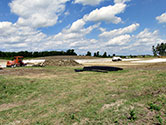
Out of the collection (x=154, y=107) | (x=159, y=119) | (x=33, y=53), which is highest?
(x=33, y=53)

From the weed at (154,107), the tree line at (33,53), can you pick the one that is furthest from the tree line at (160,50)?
the weed at (154,107)

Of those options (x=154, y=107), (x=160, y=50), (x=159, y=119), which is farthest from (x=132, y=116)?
(x=160, y=50)

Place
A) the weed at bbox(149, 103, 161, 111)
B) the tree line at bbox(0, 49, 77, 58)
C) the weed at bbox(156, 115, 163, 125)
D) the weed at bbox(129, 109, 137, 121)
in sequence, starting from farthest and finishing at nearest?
the tree line at bbox(0, 49, 77, 58) < the weed at bbox(149, 103, 161, 111) < the weed at bbox(129, 109, 137, 121) < the weed at bbox(156, 115, 163, 125)

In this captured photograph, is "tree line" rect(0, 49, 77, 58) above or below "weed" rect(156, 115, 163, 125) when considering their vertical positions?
above

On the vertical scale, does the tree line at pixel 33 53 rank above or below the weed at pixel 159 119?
above

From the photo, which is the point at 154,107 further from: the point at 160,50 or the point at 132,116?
the point at 160,50

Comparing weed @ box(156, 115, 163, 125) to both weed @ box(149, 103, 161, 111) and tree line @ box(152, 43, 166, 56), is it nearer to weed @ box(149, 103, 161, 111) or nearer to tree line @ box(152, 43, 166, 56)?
weed @ box(149, 103, 161, 111)

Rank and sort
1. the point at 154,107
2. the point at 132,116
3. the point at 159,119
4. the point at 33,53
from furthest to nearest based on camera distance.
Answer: the point at 33,53 → the point at 154,107 → the point at 132,116 → the point at 159,119

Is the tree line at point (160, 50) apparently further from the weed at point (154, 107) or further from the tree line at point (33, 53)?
the weed at point (154, 107)

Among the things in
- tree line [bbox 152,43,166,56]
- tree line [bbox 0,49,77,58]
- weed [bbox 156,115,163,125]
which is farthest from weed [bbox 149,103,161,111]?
tree line [bbox 152,43,166,56]

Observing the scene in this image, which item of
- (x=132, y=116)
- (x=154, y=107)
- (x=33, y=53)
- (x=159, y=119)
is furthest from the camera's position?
(x=33, y=53)

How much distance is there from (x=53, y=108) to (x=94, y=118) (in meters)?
2.51

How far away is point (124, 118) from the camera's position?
4.80 m

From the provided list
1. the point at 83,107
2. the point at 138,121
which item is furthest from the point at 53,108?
the point at 138,121
